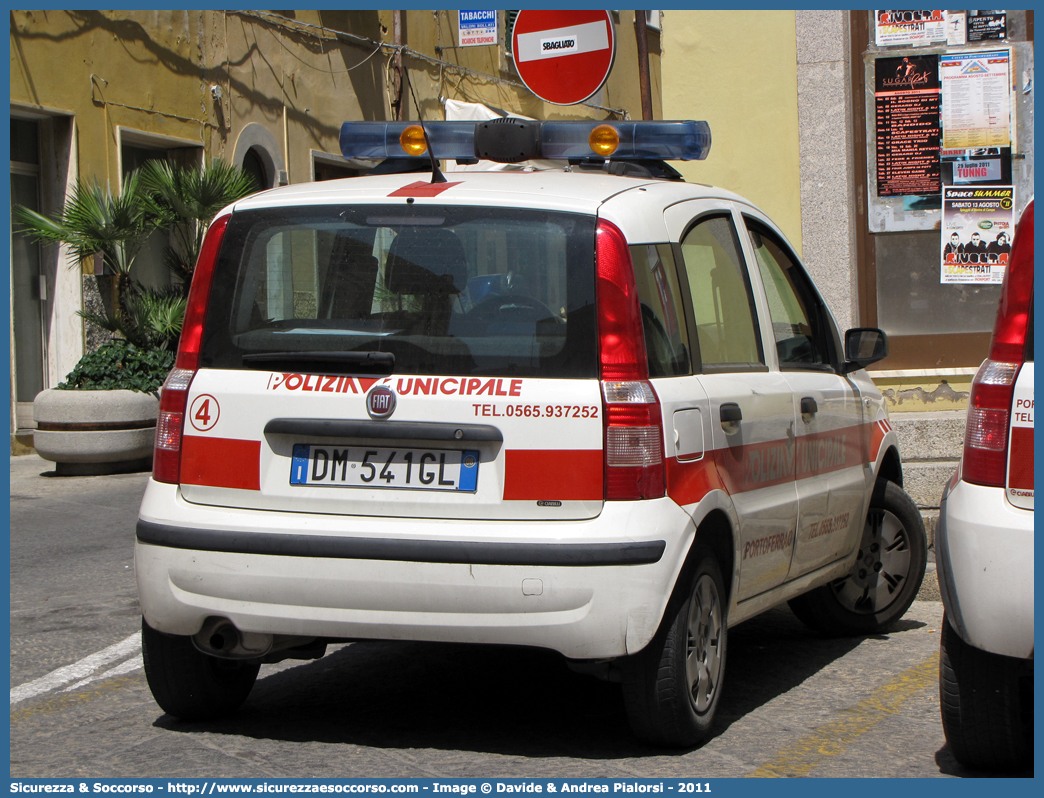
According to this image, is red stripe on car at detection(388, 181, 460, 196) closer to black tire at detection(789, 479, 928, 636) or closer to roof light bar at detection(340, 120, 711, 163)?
roof light bar at detection(340, 120, 711, 163)

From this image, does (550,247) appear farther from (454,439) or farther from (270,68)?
(270,68)

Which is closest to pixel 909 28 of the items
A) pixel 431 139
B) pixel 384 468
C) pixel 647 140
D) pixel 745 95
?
pixel 745 95

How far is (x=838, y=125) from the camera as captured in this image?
1069 centimetres

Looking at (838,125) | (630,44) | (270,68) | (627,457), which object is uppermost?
(630,44)

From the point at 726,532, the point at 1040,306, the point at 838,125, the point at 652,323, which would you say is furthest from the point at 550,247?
the point at 838,125

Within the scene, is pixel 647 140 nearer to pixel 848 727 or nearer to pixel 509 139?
pixel 509 139

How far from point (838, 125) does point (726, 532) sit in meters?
7.05

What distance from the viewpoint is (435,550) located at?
384cm

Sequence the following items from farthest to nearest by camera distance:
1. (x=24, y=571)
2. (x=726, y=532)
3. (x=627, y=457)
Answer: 1. (x=24, y=571)
2. (x=726, y=532)
3. (x=627, y=457)

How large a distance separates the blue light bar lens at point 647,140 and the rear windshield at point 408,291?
1.07 m

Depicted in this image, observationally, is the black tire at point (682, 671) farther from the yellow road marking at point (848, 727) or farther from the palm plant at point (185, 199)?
the palm plant at point (185, 199)

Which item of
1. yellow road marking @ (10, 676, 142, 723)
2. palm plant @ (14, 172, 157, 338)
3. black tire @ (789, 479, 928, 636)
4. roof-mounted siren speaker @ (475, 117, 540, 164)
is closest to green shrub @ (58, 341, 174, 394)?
palm plant @ (14, 172, 157, 338)

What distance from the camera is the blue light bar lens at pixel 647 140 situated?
501cm

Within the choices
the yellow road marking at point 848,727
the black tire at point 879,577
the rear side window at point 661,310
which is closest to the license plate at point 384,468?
the rear side window at point 661,310
